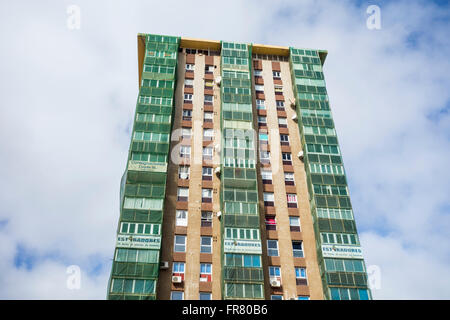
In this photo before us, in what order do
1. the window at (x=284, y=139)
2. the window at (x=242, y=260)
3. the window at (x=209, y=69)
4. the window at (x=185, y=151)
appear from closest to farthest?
the window at (x=242, y=260), the window at (x=185, y=151), the window at (x=284, y=139), the window at (x=209, y=69)

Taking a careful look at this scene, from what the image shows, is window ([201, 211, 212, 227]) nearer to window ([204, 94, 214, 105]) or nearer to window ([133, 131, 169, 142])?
window ([133, 131, 169, 142])

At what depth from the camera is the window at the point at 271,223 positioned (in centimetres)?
3675

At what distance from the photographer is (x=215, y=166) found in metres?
40.0

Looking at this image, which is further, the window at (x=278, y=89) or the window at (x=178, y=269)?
the window at (x=278, y=89)

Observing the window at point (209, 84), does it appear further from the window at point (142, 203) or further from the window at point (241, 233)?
the window at point (241, 233)

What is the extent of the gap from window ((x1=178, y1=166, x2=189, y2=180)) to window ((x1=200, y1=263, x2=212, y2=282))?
29.5 ft

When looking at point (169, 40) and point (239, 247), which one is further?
point (169, 40)

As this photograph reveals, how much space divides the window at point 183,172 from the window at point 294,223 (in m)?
10.8

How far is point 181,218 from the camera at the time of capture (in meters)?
36.3

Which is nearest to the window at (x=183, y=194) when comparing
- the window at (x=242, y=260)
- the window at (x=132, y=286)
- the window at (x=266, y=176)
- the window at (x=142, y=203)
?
the window at (x=142, y=203)

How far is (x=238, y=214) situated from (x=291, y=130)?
13618 mm

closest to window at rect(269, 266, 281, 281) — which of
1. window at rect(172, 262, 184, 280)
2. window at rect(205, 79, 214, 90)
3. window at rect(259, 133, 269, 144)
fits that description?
window at rect(172, 262, 184, 280)
